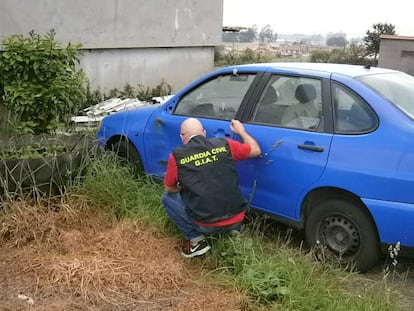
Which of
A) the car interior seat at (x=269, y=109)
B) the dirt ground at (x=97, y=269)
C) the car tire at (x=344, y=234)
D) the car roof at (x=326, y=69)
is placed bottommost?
the dirt ground at (x=97, y=269)

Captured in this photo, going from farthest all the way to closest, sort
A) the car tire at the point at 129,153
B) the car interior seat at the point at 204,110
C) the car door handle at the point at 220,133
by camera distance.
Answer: the car tire at the point at 129,153 → the car interior seat at the point at 204,110 → the car door handle at the point at 220,133

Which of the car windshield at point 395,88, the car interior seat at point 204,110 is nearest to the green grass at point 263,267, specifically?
the car interior seat at point 204,110

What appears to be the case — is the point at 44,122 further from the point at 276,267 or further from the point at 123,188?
the point at 276,267

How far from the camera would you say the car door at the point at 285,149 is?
4.03 m

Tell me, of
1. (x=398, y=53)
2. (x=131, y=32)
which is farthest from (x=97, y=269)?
(x=398, y=53)

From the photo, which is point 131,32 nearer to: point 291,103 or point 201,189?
point 291,103

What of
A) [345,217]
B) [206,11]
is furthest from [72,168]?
[206,11]

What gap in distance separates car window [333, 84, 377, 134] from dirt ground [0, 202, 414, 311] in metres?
1.14

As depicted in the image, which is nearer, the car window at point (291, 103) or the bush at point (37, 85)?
the car window at point (291, 103)

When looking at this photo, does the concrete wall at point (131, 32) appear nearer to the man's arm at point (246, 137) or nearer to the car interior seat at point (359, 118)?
the man's arm at point (246, 137)

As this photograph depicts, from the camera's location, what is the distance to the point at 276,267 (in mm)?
3611

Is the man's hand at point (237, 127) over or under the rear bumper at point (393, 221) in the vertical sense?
over

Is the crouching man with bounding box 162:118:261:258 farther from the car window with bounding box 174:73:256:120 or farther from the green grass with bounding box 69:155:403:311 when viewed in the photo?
the car window with bounding box 174:73:256:120

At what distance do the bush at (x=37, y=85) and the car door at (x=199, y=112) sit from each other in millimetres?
1281
